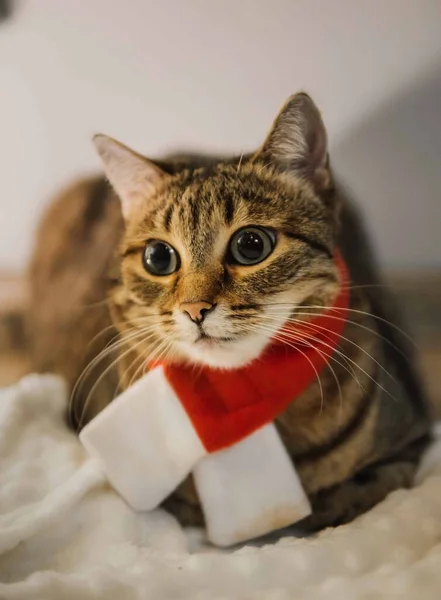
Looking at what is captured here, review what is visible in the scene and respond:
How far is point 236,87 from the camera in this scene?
3.49 ft

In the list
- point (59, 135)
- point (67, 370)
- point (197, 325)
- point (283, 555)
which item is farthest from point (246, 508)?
point (59, 135)

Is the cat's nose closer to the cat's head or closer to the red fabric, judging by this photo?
the cat's head

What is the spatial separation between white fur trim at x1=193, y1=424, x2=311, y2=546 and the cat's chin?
11 cm

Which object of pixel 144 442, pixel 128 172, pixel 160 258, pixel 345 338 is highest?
pixel 128 172

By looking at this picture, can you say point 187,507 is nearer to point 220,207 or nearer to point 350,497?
point 350,497

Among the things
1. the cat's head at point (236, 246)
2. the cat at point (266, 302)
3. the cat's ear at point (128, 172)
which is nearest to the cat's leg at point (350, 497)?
the cat at point (266, 302)

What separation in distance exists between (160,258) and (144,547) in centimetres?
41

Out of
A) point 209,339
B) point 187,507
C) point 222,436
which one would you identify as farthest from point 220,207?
point 187,507

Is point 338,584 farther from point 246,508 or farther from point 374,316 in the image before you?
point 374,316

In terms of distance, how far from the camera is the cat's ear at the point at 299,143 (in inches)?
32.1

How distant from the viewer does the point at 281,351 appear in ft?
2.87

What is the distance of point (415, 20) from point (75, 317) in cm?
81

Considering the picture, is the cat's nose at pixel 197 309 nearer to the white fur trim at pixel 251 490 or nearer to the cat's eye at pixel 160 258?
the cat's eye at pixel 160 258

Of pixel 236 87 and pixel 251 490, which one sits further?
pixel 236 87
